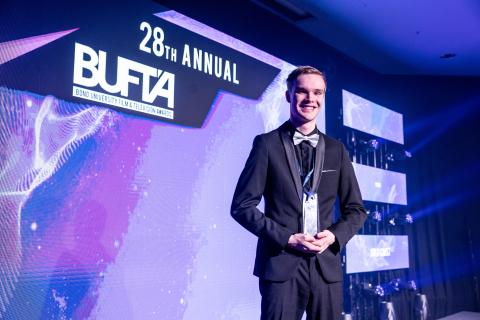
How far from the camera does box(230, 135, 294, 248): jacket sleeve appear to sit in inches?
56.5

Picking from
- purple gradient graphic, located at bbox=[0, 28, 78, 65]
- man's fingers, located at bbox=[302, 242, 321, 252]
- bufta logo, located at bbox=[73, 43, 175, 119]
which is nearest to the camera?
man's fingers, located at bbox=[302, 242, 321, 252]

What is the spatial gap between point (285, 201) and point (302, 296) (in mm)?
292

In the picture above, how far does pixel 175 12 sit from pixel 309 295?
2265 mm

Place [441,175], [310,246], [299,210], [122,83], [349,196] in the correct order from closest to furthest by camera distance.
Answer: [310,246] → [299,210] → [349,196] → [122,83] → [441,175]

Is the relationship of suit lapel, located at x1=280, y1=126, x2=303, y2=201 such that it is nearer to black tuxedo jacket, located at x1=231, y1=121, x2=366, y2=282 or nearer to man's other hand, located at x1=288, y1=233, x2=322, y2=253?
black tuxedo jacket, located at x1=231, y1=121, x2=366, y2=282

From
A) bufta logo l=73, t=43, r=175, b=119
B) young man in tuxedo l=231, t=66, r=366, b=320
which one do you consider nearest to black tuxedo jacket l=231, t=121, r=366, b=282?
young man in tuxedo l=231, t=66, r=366, b=320

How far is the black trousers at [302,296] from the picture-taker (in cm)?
141

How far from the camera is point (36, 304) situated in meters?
2.31

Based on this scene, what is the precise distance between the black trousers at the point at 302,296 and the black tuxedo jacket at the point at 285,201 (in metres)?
0.02

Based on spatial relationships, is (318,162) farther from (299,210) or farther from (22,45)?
(22,45)

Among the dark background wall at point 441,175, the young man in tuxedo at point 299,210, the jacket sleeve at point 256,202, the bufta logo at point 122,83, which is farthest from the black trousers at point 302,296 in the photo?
the dark background wall at point 441,175

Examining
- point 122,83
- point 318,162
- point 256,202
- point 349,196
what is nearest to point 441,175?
point 122,83

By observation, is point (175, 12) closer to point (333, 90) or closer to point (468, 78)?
point (333, 90)

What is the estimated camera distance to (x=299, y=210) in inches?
58.9
